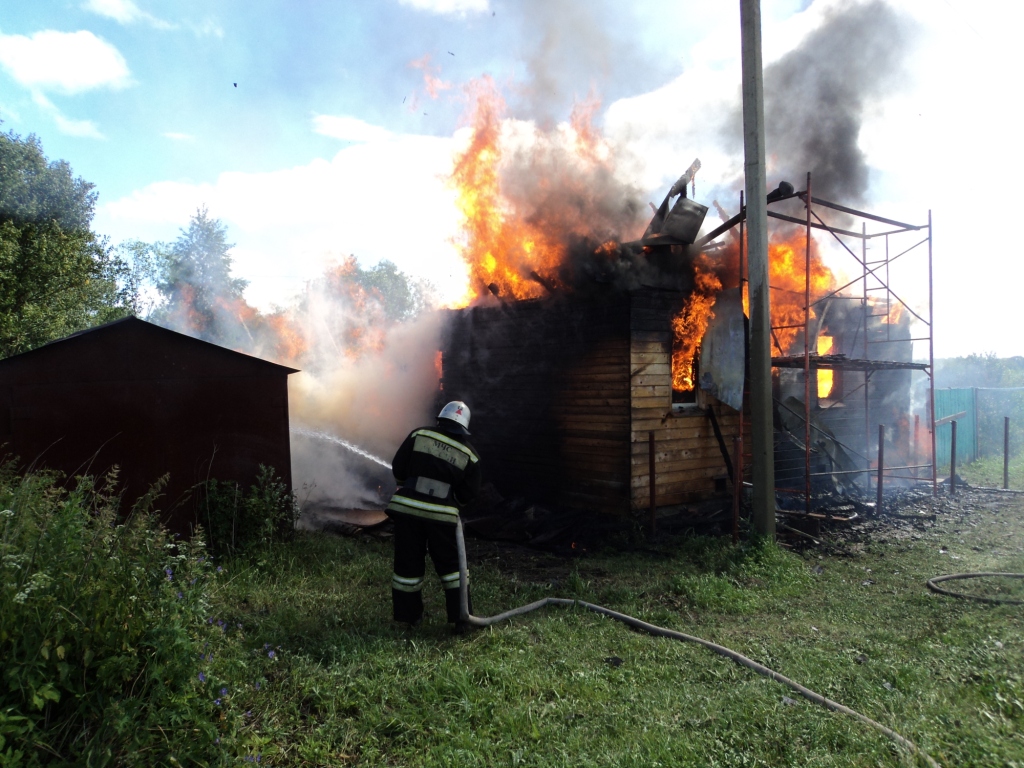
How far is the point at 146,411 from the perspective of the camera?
734 cm

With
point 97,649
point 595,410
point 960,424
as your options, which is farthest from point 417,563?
point 960,424

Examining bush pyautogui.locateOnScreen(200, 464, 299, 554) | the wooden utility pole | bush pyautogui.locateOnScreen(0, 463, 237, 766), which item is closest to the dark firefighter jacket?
bush pyautogui.locateOnScreen(0, 463, 237, 766)

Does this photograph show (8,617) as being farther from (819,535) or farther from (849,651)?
(819,535)

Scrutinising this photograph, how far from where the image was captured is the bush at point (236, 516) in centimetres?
716

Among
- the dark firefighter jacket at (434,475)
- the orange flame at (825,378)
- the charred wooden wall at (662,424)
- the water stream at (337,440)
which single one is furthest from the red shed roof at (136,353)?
the orange flame at (825,378)

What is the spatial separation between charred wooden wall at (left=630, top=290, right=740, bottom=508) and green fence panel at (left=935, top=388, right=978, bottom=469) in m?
10.4

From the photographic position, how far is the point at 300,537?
8164 millimetres

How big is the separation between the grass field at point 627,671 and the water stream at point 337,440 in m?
8.09

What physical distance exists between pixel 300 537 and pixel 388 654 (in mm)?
3875

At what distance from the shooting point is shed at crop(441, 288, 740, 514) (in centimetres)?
1066

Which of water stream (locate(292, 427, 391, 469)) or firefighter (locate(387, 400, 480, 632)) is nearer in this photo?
firefighter (locate(387, 400, 480, 632))

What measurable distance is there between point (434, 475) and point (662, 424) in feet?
20.8

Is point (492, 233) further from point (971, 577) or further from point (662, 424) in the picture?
point (971, 577)

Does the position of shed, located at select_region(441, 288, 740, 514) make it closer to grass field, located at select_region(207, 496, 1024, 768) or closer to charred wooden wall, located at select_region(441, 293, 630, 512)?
charred wooden wall, located at select_region(441, 293, 630, 512)
